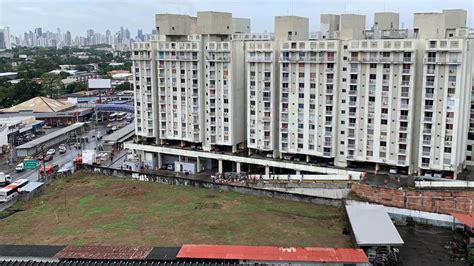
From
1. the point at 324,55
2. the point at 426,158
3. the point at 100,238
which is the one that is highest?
the point at 324,55

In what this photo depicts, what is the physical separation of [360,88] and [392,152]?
19.0ft

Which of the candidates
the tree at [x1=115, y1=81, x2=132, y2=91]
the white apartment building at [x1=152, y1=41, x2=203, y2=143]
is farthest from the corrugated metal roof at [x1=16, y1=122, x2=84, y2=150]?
the tree at [x1=115, y1=81, x2=132, y2=91]

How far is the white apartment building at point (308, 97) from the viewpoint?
42.0 m

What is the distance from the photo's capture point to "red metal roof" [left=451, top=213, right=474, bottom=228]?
30.5 metres

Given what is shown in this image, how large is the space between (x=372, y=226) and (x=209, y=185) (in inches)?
655

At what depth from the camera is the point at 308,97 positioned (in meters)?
43.2

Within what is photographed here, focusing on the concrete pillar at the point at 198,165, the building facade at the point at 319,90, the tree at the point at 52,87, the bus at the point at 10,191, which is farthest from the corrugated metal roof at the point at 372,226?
the tree at the point at 52,87

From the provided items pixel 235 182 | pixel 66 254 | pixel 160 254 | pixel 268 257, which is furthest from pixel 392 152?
pixel 66 254

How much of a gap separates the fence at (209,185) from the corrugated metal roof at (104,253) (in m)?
14.4

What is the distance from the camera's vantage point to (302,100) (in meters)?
43.5

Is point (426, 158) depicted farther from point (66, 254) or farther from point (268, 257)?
point (66, 254)

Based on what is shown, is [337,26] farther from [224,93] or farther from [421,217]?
[421,217]

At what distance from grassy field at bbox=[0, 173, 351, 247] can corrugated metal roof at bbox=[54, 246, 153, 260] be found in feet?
7.98

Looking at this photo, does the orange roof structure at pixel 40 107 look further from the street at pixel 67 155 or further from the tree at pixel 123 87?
the tree at pixel 123 87
